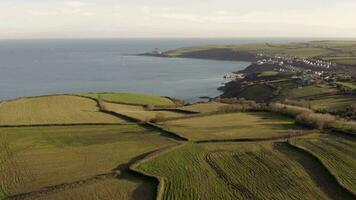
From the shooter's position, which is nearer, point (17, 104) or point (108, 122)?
point (108, 122)

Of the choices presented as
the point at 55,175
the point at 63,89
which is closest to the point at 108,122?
the point at 55,175

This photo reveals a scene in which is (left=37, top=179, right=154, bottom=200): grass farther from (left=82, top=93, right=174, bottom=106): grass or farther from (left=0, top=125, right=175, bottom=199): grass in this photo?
(left=82, top=93, right=174, bottom=106): grass

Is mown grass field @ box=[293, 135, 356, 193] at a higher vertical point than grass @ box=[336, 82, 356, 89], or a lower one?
higher

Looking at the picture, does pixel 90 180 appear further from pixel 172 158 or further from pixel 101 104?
pixel 101 104

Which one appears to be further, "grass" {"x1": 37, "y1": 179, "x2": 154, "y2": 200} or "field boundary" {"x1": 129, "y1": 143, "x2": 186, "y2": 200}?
"field boundary" {"x1": 129, "y1": 143, "x2": 186, "y2": 200}

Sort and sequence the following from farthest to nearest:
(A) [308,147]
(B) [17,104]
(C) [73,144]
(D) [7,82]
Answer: (D) [7,82], (B) [17,104], (C) [73,144], (A) [308,147]

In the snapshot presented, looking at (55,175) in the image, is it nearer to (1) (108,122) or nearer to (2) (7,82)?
(1) (108,122)

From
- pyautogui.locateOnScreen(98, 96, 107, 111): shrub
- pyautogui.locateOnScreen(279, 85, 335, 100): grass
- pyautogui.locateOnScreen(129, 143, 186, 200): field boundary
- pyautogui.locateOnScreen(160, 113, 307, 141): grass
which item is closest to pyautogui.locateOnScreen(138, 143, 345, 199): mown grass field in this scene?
pyautogui.locateOnScreen(129, 143, 186, 200): field boundary
